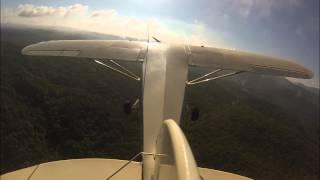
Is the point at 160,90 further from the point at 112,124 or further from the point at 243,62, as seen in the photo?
the point at 112,124

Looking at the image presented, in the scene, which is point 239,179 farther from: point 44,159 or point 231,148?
point 231,148

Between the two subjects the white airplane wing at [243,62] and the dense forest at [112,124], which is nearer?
the white airplane wing at [243,62]

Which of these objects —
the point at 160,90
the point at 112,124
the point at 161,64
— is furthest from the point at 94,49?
the point at 112,124

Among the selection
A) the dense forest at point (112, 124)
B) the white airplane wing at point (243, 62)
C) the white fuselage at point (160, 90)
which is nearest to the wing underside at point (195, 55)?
the white airplane wing at point (243, 62)

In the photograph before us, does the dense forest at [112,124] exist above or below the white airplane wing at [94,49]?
below

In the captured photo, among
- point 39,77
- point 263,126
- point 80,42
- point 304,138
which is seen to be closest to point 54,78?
point 39,77

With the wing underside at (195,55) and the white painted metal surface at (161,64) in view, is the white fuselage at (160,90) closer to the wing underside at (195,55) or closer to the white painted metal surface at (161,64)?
the white painted metal surface at (161,64)
